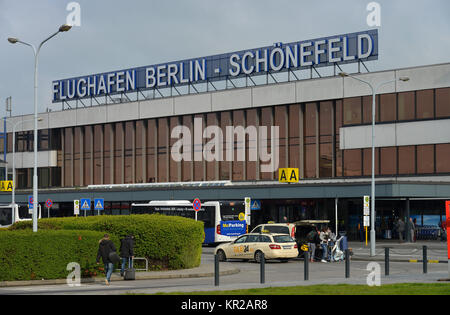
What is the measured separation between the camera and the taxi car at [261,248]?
113 feet

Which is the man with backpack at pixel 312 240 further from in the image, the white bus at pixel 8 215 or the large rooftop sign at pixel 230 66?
the white bus at pixel 8 215

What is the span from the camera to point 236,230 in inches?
1967

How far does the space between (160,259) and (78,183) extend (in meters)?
47.5

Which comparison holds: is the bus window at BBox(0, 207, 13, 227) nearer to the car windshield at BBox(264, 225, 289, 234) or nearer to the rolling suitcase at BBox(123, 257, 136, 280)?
the car windshield at BBox(264, 225, 289, 234)

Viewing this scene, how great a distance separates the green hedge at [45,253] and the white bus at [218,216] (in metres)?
23.0

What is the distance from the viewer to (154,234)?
29.8 metres

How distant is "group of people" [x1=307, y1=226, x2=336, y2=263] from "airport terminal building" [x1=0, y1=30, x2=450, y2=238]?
16.2 m

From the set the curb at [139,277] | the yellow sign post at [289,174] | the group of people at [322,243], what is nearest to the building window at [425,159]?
the yellow sign post at [289,174]

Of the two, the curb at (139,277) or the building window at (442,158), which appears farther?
the building window at (442,158)

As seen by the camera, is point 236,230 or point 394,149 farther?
point 394,149

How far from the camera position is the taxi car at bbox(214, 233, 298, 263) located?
34469 millimetres
